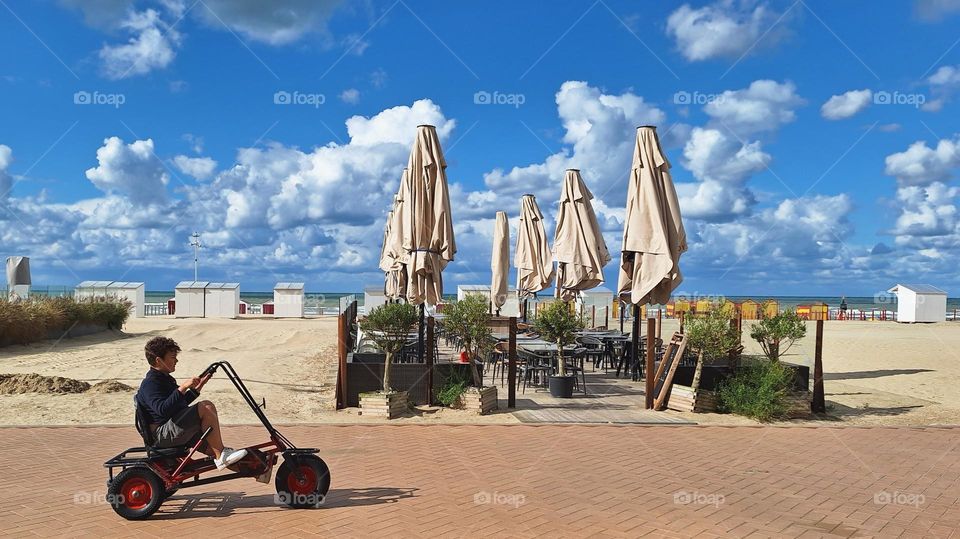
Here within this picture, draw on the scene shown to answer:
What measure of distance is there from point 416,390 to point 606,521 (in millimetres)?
5087

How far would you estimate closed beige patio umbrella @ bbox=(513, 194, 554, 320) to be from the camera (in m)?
17.6

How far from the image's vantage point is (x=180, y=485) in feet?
16.4

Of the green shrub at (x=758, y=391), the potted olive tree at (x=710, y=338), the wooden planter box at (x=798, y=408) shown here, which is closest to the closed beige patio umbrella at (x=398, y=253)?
the potted olive tree at (x=710, y=338)

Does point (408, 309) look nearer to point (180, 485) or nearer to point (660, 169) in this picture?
point (660, 169)

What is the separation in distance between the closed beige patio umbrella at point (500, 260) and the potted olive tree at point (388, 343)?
736cm

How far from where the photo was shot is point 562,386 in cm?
1058

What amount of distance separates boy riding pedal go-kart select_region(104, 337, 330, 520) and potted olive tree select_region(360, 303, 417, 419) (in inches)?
152

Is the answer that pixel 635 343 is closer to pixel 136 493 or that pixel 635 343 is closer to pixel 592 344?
pixel 592 344

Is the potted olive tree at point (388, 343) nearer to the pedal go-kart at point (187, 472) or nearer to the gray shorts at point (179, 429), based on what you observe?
the pedal go-kart at point (187, 472)

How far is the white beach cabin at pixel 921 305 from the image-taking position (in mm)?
30719

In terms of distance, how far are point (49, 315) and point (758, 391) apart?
16787 millimetres

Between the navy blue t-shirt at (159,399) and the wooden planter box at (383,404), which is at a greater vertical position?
the navy blue t-shirt at (159,399)

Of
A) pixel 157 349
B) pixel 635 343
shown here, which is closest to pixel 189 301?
pixel 635 343

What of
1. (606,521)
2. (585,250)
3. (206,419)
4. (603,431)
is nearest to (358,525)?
(206,419)
